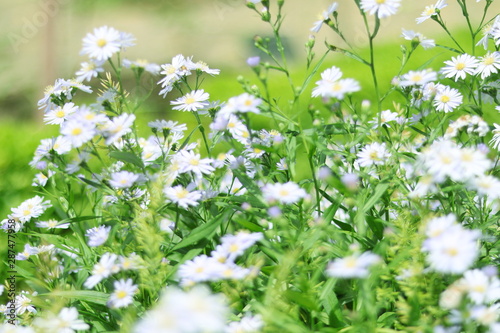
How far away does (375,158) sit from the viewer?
4.32 ft

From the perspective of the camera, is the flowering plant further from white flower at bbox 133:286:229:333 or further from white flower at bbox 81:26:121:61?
white flower at bbox 133:286:229:333

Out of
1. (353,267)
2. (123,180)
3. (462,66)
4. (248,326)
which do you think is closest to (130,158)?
Result: (123,180)

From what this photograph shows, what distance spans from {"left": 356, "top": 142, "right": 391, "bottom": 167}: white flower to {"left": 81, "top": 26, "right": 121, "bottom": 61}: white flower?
574 millimetres

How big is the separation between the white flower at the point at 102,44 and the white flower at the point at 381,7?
0.51m

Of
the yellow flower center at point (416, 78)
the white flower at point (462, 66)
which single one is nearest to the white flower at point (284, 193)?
the yellow flower center at point (416, 78)

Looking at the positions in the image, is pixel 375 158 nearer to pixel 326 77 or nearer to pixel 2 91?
pixel 326 77

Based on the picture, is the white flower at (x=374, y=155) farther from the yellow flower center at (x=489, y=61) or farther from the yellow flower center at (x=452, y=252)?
the yellow flower center at (x=452, y=252)

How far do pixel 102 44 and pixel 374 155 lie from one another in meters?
0.63

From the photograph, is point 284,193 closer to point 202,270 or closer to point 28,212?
point 202,270

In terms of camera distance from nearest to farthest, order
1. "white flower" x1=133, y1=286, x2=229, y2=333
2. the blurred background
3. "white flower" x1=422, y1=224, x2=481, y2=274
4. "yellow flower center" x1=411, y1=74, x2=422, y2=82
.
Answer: "white flower" x1=133, y1=286, x2=229, y2=333 < "white flower" x1=422, y1=224, x2=481, y2=274 < "yellow flower center" x1=411, y1=74, x2=422, y2=82 < the blurred background

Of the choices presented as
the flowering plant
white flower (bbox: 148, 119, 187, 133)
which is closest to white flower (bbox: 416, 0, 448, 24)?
Answer: the flowering plant

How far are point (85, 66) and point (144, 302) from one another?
53 cm

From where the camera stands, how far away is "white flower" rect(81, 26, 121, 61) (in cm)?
122

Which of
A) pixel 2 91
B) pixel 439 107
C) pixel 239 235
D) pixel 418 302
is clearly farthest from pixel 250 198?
pixel 2 91
